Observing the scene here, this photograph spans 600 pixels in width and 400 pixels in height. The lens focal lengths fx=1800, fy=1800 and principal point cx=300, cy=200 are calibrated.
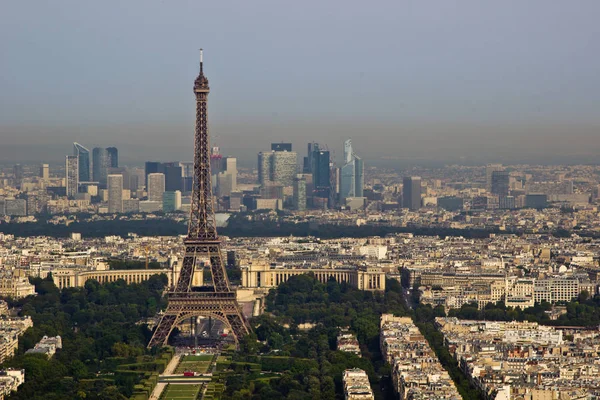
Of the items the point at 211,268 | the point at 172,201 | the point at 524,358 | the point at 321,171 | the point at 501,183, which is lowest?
the point at 524,358

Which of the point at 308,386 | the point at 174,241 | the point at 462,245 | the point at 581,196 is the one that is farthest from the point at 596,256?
the point at 581,196

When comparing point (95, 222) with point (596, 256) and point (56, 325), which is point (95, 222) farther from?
point (56, 325)

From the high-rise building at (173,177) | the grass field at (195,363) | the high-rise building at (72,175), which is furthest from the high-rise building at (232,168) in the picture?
the grass field at (195,363)

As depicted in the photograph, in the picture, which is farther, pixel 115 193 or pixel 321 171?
pixel 321 171

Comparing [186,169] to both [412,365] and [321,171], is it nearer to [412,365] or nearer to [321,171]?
[321,171]

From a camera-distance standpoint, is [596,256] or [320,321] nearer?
[320,321]

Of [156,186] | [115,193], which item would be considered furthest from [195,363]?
[156,186]

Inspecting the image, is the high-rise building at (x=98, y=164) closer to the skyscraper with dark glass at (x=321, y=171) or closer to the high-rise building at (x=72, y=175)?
the high-rise building at (x=72, y=175)

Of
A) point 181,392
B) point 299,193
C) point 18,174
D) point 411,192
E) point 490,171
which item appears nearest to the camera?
point 181,392
